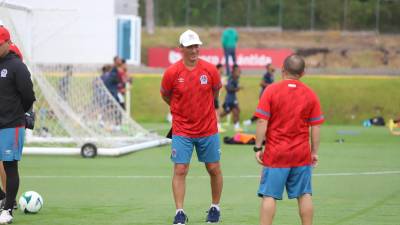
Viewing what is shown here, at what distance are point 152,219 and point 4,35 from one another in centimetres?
270

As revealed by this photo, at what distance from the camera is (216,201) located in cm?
1146

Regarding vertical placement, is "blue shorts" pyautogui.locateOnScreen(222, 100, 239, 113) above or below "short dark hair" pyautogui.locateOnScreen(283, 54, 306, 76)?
below

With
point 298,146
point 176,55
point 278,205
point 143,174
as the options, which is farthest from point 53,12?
point 176,55

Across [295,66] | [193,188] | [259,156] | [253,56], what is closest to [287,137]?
[259,156]

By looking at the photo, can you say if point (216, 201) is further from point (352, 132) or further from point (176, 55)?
point (176, 55)

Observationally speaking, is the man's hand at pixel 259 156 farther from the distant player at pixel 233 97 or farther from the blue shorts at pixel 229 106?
the blue shorts at pixel 229 106

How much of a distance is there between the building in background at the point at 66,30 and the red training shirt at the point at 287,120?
12.6 m

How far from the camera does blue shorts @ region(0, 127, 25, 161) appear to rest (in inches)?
436

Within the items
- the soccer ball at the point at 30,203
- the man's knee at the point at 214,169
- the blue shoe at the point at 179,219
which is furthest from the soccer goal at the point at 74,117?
the blue shoe at the point at 179,219

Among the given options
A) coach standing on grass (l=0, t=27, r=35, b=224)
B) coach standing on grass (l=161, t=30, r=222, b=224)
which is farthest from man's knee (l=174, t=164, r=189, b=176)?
coach standing on grass (l=0, t=27, r=35, b=224)

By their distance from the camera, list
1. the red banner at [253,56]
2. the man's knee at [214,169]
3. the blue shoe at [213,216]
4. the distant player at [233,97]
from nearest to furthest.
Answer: the blue shoe at [213,216] → the man's knee at [214,169] → the distant player at [233,97] → the red banner at [253,56]

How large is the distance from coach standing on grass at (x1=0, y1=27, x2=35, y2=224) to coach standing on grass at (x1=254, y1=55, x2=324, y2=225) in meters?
3.03

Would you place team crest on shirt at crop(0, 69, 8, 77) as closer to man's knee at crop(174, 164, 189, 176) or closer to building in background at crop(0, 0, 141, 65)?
man's knee at crop(174, 164, 189, 176)

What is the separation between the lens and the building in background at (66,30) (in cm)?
2173
